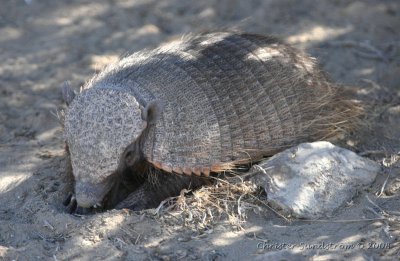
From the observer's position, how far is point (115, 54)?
718 cm

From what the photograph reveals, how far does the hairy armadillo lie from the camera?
4.64 meters

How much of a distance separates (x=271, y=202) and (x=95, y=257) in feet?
4.42

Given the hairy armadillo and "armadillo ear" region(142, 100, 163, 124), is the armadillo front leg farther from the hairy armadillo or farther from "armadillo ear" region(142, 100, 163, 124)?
"armadillo ear" region(142, 100, 163, 124)

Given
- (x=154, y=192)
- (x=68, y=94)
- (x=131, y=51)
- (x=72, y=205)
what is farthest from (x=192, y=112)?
(x=131, y=51)

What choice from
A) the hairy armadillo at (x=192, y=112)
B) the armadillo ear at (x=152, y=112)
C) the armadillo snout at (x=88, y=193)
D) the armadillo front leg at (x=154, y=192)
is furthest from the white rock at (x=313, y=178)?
the armadillo snout at (x=88, y=193)

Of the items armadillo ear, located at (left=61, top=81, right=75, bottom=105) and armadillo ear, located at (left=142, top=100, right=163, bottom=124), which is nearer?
armadillo ear, located at (left=142, top=100, right=163, bottom=124)

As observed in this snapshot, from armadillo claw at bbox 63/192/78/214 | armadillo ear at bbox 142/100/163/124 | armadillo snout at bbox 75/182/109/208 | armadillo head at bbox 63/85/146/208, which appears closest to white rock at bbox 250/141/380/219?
armadillo ear at bbox 142/100/163/124

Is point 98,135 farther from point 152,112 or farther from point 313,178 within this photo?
point 313,178

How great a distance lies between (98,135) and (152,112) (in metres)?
0.45

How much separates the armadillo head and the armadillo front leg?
392 mm

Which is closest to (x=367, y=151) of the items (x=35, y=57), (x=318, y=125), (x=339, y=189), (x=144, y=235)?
(x=318, y=125)

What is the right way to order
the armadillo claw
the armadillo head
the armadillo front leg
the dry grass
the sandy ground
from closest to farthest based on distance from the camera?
1. the sandy ground
2. the armadillo head
3. the dry grass
4. the armadillo claw
5. the armadillo front leg

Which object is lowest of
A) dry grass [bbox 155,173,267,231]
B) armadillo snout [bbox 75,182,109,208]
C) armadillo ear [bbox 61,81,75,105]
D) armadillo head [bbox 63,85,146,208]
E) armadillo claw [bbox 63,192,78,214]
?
dry grass [bbox 155,173,267,231]

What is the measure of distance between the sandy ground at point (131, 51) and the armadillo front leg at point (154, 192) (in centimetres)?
39
